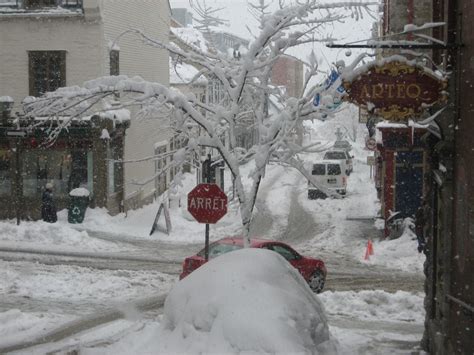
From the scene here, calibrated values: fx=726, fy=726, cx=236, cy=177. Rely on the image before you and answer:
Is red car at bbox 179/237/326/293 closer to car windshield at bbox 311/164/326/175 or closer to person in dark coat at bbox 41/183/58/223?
person in dark coat at bbox 41/183/58/223

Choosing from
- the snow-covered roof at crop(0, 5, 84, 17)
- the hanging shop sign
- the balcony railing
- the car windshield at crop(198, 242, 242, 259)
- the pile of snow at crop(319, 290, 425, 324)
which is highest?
the balcony railing

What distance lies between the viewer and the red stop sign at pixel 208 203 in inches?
524

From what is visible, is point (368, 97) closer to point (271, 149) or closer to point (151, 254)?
point (271, 149)

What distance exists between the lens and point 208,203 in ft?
44.0

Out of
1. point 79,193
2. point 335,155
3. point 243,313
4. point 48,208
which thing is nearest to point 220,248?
point 243,313

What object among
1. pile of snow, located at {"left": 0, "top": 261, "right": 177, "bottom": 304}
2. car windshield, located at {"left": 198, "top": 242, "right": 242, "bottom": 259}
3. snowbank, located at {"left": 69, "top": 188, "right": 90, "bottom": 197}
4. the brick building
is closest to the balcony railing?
snowbank, located at {"left": 69, "top": 188, "right": 90, "bottom": 197}

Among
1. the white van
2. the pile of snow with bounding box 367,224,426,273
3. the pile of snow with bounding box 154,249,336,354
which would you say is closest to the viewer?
the pile of snow with bounding box 154,249,336,354

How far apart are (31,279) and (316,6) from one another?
956cm

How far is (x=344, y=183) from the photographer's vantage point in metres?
37.2

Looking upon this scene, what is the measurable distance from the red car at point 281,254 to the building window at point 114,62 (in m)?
13.5

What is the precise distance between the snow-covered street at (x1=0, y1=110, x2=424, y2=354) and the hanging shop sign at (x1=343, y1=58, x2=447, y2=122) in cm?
328

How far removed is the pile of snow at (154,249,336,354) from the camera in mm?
6984

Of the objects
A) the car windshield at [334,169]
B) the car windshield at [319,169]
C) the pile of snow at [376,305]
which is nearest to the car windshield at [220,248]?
the pile of snow at [376,305]

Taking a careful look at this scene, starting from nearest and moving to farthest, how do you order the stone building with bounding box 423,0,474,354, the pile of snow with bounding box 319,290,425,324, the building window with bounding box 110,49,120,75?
1. the stone building with bounding box 423,0,474,354
2. the pile of snow with bounding box 319,290,425,324
3. the building window with bounding box 110,49,120,75
